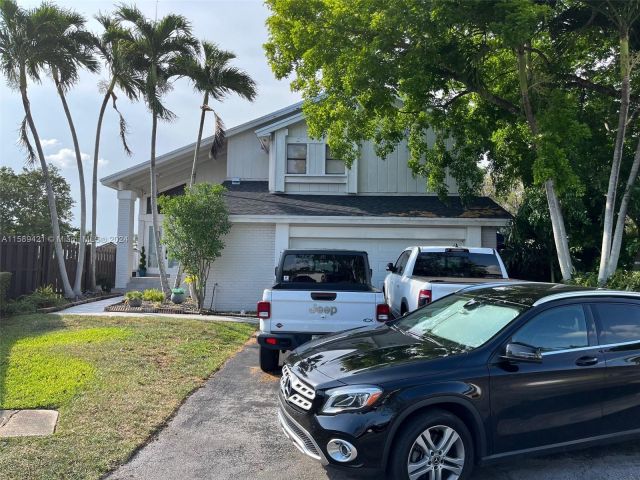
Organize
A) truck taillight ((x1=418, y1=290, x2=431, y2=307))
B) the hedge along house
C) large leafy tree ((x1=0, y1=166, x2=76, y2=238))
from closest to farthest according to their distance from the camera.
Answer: truck taillight ((x1=418, y1=290, x2=431, y2=307))
the hedge along house
large leafy tree ((x1=0, y1=166, x2=76, y2=238))

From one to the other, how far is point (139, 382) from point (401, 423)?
410cm

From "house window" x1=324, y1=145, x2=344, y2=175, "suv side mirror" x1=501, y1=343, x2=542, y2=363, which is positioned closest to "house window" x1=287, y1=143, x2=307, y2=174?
"house window" x1=324, y1=145, x2=344, y2=175

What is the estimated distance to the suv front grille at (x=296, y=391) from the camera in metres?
3.91

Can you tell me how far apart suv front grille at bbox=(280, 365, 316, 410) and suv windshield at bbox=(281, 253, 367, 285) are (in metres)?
3.36

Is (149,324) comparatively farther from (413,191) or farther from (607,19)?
(607,19)

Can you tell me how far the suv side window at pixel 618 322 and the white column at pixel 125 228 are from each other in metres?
15.3

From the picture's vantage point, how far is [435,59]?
10.7 m

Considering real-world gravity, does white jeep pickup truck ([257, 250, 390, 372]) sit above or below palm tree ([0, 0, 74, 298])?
below

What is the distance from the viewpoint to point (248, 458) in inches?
177

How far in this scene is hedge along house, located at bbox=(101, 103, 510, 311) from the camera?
1384 cm

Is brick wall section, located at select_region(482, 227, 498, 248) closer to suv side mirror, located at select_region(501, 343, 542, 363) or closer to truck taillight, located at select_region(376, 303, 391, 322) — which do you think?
truck taillight, located at select_region(376, 303, 391, 322)

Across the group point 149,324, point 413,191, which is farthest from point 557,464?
point 413,191

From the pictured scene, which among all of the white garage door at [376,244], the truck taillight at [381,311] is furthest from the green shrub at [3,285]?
the truck taillight at [381,311]

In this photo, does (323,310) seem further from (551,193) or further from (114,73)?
(114,73)
